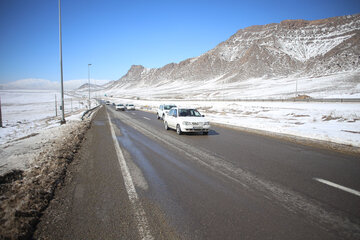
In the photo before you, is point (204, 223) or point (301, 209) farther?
point (301, 209)

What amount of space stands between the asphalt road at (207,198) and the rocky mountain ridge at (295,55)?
12126 centimetres

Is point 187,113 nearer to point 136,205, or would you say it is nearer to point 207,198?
point 207,198

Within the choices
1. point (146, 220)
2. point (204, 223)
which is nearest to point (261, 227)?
point (204, 223)

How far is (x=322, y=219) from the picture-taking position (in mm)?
3430

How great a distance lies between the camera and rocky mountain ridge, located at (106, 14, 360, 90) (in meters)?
117

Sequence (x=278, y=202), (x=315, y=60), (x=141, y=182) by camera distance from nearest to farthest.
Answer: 1. (x=278, y=202)
2. (x=141, y=182)
3. (x=315, y=60)

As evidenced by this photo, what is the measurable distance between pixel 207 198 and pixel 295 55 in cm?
16885

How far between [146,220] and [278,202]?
90.2 inches

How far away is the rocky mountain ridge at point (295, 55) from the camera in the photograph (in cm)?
11719

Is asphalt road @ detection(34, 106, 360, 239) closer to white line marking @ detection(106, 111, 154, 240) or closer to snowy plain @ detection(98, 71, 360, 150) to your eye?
white line marking @ detection(106, 111, 154, 240)

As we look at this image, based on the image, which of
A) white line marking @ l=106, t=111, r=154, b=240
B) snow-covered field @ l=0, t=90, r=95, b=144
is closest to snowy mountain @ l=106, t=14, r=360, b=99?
snow-covered field @ l=0, t=90, r=95, b=144

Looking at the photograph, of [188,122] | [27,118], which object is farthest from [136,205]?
[27,118]

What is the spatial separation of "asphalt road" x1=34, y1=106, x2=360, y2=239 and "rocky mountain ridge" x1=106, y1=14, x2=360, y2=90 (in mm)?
121255

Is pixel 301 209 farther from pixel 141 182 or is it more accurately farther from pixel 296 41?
pixel 296 41
